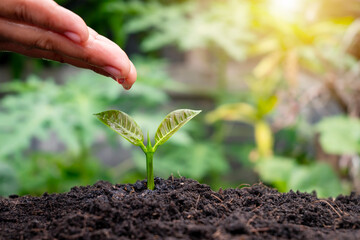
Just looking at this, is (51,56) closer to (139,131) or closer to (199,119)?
(139,131)

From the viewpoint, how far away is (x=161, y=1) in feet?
11.5

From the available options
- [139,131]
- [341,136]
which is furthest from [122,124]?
[341,136]

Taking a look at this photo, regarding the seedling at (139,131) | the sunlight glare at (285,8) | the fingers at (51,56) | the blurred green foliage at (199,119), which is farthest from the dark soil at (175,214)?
the sunlight glare at (285,8)

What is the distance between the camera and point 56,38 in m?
0.63

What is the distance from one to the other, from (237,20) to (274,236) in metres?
2.15

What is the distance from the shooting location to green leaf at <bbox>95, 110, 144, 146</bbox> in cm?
71

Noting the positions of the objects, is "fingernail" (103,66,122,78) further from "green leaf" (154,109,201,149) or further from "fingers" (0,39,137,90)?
"green leaf" (154,109,201,149)

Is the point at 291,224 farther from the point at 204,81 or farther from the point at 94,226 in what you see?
the point at 204,81

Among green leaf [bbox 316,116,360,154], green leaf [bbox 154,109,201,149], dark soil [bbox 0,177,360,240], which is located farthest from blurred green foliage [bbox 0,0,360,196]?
green leaf [bbox 154,109,201,149]

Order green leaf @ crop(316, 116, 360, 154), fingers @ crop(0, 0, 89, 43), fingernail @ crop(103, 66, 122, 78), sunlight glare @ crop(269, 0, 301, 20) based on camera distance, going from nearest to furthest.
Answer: fingers @ crop(0, 0, 89, 43) < fingernail @ crop(103, 66, 122, 78) < green leaf @ crop(316, 116, 360, 154) < sunlight glare @ crop(269, 0, 301, 20)

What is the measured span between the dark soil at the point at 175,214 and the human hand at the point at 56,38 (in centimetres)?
23

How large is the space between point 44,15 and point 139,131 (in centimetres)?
29

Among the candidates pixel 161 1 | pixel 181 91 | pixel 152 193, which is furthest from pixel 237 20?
pixel 152 193

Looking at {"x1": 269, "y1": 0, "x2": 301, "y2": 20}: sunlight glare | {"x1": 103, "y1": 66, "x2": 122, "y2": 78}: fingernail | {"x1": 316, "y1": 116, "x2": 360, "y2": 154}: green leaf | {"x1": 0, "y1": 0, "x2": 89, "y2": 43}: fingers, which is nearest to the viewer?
{"x1": 0, "y1": 0, "x2": 89, "y2": 43}: fingers
